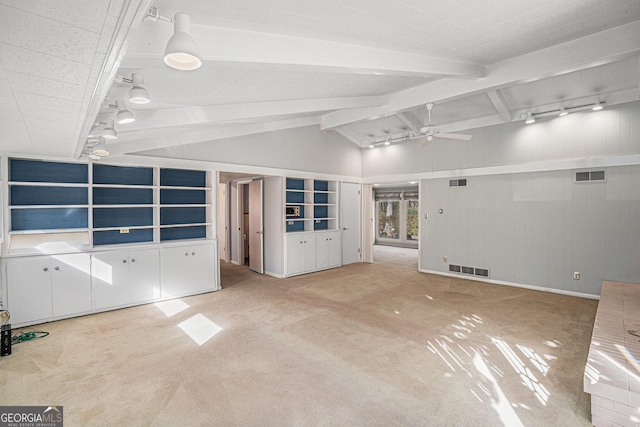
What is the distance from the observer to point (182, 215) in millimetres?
5648

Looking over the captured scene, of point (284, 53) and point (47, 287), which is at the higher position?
point (284, 53)

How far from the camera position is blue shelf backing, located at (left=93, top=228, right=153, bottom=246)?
4816mm

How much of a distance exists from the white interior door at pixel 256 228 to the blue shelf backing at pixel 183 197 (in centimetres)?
153

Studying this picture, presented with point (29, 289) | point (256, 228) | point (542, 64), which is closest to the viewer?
point (542, 64)

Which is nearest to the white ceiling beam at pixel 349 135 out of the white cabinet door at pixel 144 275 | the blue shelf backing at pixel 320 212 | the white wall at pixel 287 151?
the white wall at pixel 287 151

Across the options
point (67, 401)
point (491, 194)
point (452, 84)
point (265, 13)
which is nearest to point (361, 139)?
point (491, 194)

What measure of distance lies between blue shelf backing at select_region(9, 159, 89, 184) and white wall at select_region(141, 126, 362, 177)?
36.5 inches

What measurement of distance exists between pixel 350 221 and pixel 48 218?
20.5 ft

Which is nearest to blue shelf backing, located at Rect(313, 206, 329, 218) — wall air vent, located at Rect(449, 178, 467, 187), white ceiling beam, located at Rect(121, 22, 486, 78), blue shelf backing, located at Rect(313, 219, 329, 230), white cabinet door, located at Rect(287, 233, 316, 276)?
blue shelf backing, located at Rect(313, 219, 329, 230)

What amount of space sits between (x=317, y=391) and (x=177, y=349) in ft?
5.74

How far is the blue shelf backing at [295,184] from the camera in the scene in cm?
718

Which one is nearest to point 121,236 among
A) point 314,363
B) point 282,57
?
point 314,363

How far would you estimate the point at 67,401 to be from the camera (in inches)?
98.7

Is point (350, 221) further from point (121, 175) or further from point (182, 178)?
point (121, 175)
